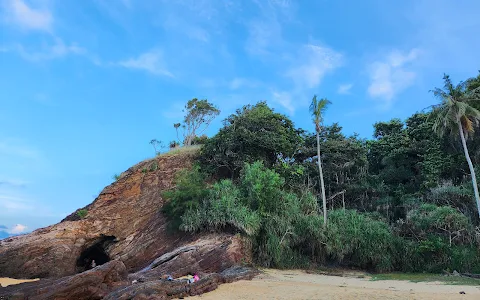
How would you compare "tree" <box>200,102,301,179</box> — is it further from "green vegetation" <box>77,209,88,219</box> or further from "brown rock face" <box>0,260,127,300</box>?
"brown rock face" <box>0,260,127,300</box>

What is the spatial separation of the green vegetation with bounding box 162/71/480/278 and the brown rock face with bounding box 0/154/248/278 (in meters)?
1.47

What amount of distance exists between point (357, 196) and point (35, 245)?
79.1ft

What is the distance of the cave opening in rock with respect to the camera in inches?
865

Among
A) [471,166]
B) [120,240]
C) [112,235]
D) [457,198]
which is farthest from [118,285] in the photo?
[457,198]

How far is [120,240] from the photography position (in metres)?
21.8

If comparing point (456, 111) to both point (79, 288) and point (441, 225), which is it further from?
point (79, 288)

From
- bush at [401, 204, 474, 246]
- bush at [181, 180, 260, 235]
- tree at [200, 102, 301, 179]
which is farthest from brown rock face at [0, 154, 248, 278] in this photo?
bush at [401, 204, 474, 246]

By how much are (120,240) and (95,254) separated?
3.40m

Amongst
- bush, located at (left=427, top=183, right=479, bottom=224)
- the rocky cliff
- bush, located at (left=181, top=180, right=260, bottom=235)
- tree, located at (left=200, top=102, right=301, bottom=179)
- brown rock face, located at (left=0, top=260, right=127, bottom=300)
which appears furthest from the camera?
tree, located at (left=200, top=102, right=301, bottom=179)

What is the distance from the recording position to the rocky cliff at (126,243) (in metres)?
→ 17.5

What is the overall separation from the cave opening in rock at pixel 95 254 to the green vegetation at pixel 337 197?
4.61m

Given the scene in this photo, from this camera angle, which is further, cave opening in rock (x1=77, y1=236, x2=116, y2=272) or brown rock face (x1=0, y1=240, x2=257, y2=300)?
cave opening in rock (x1=77, y1=236, x2=116, y2=272)

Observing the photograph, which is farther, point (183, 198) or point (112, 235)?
point (112, 235)

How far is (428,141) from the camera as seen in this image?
27875 mm
